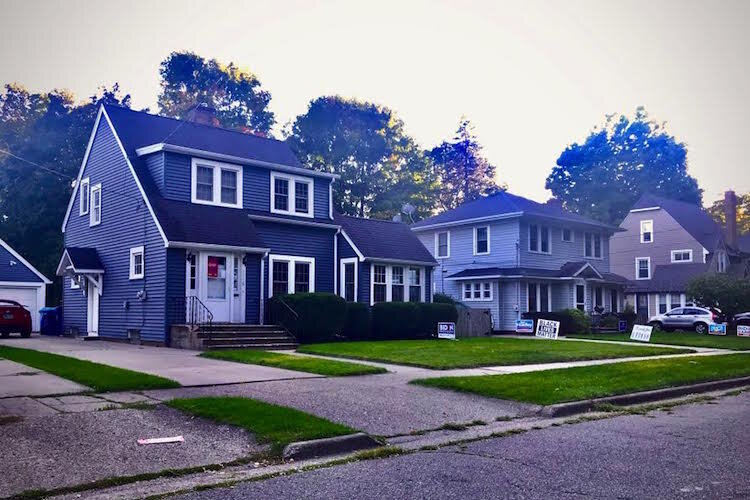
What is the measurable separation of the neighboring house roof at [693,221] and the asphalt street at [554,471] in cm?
4578

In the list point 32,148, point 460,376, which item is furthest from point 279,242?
point 32,148

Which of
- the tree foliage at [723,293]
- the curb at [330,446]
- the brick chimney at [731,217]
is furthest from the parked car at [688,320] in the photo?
the curb at [330,446]

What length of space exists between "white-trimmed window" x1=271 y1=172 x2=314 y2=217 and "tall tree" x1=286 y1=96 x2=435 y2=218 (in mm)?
25707

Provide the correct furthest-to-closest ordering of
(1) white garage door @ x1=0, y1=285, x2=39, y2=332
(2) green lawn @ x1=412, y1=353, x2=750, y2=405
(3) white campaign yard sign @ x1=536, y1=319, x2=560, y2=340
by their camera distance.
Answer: (1) white garage door @ x1=0, y1=285, x2=39, y2=332 < (3) white campaign yard sign @ x1=536, y1=319, x2=560, y2=340 < (2) green lawn @ x1=412, y1=353, x2=750, y2=405

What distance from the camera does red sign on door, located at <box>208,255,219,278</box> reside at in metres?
23.6

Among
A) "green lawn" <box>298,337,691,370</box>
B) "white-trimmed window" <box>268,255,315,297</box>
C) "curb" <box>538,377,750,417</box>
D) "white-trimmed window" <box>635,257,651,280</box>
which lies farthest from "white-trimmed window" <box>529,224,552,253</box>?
"curb" <box>538,377,750,417</box>

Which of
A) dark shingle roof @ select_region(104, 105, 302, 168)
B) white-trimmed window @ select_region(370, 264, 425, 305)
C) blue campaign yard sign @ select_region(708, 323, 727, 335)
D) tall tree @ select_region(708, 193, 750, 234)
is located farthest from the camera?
tall tree @ select_region(708, 193, 750, 234)

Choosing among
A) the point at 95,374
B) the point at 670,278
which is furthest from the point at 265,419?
the point at 670,278

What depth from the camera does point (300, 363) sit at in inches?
623

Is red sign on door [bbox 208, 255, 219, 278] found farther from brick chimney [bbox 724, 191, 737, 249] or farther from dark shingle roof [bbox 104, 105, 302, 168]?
brick chimney [bbox 724, 191, 737, 249]

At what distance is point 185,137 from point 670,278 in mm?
34640

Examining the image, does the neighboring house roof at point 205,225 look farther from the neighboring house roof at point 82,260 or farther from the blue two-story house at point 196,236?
the neighboring house roof at point 82,260

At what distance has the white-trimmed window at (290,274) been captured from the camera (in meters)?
26.6

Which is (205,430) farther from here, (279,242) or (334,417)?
(279,242)
